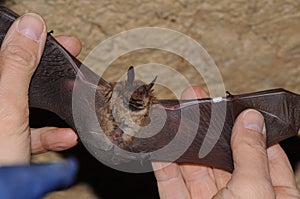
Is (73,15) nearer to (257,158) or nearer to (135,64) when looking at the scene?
(135,64)

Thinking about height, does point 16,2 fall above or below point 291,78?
above

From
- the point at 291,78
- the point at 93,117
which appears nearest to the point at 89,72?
the point at 93,117

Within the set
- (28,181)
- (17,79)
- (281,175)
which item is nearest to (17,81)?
(17,79)

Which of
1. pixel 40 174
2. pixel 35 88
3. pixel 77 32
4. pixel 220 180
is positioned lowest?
pixel 220 180

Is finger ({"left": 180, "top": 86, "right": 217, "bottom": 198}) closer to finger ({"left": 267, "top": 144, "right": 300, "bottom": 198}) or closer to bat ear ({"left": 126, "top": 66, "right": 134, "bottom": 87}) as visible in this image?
finger ({"left": 267, "top": 144, "right": 300, "bottom": 198})

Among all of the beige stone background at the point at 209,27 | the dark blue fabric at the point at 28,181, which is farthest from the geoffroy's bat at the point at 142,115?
the beige stone background at the point at 209,27

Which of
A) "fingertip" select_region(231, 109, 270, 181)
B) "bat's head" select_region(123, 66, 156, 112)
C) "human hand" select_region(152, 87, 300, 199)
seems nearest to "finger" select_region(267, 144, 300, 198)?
"human hand" select_region(152, 87, 300, 199)

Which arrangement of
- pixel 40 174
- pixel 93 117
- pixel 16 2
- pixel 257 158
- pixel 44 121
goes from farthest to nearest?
1. pixel 44 121
2. pixel 16 2
3. pixel 93 117
4. pixel 257 158
5. pixel 40 174
